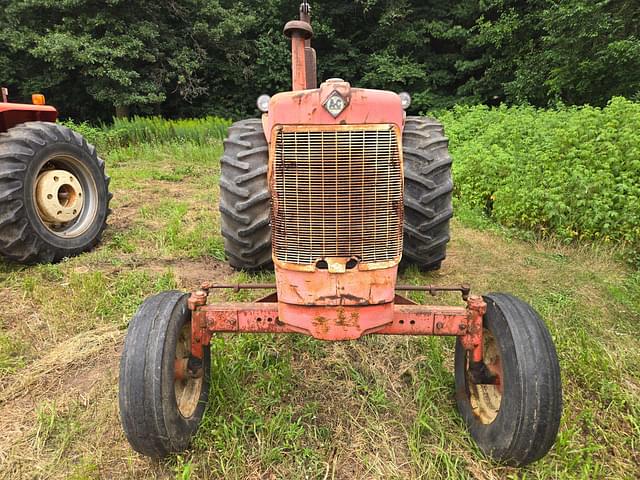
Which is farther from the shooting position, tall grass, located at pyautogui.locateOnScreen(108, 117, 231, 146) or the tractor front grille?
tall grass, located at pyautogui.locateOnScreen(108, 117, 231, 146)

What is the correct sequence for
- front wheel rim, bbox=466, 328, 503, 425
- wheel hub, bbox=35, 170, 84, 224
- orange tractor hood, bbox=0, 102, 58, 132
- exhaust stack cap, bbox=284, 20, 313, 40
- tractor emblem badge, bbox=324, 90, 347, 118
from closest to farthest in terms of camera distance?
tractor emblem badge, bbox=324, 90, 347, 118 → front wheel rim, bbox=466, 328, 503, 425 → exhaust stack cap, bbox=284, 20, 313, 40 → wheel hub, bbox=35, 170, 84, 224 → orange tractor hood, bbox=0, 102, 58, 132

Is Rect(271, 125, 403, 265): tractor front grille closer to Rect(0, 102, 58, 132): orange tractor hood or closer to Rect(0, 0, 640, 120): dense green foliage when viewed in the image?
Rect(0, 102, 58, 132): orange tractor hood

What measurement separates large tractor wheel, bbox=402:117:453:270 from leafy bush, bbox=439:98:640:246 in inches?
Result: 79.7

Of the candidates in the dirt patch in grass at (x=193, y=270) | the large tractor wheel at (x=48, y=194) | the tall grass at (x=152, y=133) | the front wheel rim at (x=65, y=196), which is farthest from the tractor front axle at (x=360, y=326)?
the tall grass at (x=152, y=133)

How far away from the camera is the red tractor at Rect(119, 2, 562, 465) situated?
5.86 feet

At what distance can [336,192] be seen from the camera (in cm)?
181

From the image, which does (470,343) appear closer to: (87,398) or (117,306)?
(87,398)

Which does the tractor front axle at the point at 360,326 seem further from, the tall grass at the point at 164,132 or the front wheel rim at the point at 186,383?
the tall grass at the point at 164,132

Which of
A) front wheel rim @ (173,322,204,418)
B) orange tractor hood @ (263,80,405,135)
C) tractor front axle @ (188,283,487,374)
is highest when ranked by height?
orange tractor hood @ (263,80,405,135)

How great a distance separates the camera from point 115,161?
402 inches

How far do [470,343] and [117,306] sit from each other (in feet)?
8.17

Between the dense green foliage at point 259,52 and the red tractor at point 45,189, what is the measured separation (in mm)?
10766

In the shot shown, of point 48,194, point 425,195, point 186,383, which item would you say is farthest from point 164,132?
point 186,383

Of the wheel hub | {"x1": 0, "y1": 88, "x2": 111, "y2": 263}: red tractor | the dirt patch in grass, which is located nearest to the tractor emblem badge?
the dirt patch in grass
